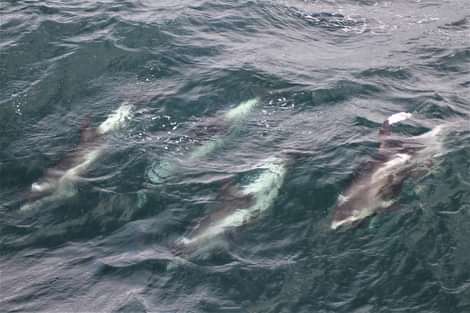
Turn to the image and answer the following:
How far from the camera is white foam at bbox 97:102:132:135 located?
14.1 meters

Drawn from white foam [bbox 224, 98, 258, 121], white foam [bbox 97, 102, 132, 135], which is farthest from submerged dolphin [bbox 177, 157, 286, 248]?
white foam [bbox 97, 102, 132, 135]

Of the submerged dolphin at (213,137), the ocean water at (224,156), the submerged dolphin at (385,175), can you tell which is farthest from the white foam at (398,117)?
the submerged dolphin at (213,137)

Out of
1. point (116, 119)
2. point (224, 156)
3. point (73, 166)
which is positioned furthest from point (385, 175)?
point (73, 166)

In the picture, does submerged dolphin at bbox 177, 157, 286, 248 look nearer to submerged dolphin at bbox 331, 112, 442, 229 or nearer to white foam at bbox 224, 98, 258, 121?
submerged dolphin at bbox 331, 112, 442, 229

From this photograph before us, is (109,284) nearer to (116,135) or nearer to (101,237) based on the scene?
(101,237)

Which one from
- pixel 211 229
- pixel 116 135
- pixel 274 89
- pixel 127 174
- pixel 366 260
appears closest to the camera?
pixel 366 260

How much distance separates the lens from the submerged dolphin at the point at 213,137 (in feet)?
42.3

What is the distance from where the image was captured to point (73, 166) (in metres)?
13.1

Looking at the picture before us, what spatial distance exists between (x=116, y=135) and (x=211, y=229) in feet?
12.3

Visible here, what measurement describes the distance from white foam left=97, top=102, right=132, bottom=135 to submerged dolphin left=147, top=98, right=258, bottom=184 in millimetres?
1708

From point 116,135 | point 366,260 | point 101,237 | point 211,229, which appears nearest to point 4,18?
point 116,135

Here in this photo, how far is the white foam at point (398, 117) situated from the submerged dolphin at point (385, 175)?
0.37m

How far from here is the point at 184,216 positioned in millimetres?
11914

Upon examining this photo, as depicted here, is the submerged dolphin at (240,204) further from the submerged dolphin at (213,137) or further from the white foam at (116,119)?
the white foam at (116,119)
